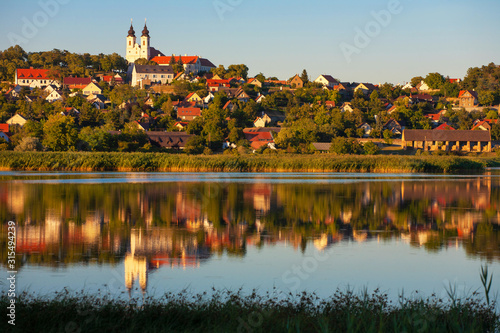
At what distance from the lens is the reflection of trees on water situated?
14.6 m

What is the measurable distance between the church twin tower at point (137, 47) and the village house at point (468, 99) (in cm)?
8509

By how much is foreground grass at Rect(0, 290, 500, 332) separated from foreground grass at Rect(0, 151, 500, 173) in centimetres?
3938

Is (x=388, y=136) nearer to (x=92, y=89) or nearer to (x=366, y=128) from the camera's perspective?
(x=366, y=128)

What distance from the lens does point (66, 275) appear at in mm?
11492

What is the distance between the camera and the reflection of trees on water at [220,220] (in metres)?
14.6

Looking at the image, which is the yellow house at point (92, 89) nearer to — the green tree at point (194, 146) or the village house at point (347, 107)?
the village house at point (347, 107)

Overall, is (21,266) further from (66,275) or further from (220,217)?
(220,217)

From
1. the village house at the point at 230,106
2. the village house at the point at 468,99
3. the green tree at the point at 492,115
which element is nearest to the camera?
the village house at the point at 230,106

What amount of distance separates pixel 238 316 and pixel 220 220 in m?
11.6

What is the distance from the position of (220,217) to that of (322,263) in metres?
7.72

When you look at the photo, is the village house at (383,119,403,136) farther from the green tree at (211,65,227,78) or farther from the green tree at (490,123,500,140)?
the green tree at (211,65,227,78)

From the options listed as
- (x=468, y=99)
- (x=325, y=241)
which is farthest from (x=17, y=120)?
(x=468, y=99)

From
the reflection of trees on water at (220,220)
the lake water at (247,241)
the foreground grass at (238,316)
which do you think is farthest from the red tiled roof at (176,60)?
the foreground grass at (238,316)

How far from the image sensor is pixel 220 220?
1980cm
